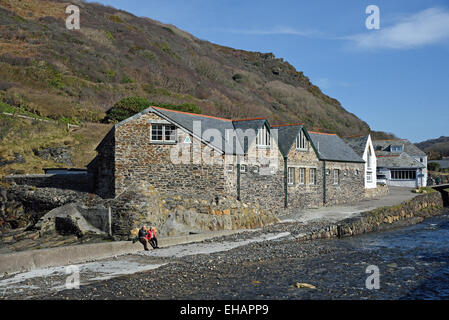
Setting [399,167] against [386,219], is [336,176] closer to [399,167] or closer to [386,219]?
[386,219]

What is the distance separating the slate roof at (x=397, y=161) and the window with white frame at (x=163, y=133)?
1548 inches

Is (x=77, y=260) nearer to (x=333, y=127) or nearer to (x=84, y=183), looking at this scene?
(x=84, y=183)

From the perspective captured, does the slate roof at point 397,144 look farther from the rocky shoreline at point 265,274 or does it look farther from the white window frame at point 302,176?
the rocky shoreline at point 265,274

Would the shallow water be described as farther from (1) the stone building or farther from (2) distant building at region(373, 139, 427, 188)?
(2) distant building at region(373, 139, 427, 188)

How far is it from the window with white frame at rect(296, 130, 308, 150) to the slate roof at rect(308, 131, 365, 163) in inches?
68.0

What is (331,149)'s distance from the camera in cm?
3656

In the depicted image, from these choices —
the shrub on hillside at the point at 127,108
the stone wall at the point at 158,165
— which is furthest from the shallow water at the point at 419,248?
the shrub on hillside at the point at 127,108

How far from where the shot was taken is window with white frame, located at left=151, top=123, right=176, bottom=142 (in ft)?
80.1

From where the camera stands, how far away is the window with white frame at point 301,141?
3114 cm

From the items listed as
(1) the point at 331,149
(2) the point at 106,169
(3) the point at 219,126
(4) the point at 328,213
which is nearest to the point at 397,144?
(1) the point at 331,149

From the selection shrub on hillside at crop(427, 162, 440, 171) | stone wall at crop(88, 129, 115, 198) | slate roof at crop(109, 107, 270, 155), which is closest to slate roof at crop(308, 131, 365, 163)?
slate roof at crop(109, 107, 270, 155)

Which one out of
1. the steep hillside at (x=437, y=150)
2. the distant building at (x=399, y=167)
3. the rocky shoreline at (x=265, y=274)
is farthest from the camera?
the steep hillside at (x=437, y=150)

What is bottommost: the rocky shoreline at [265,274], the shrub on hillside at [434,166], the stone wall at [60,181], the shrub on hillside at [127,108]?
the rocky shoreline at [265,274]
